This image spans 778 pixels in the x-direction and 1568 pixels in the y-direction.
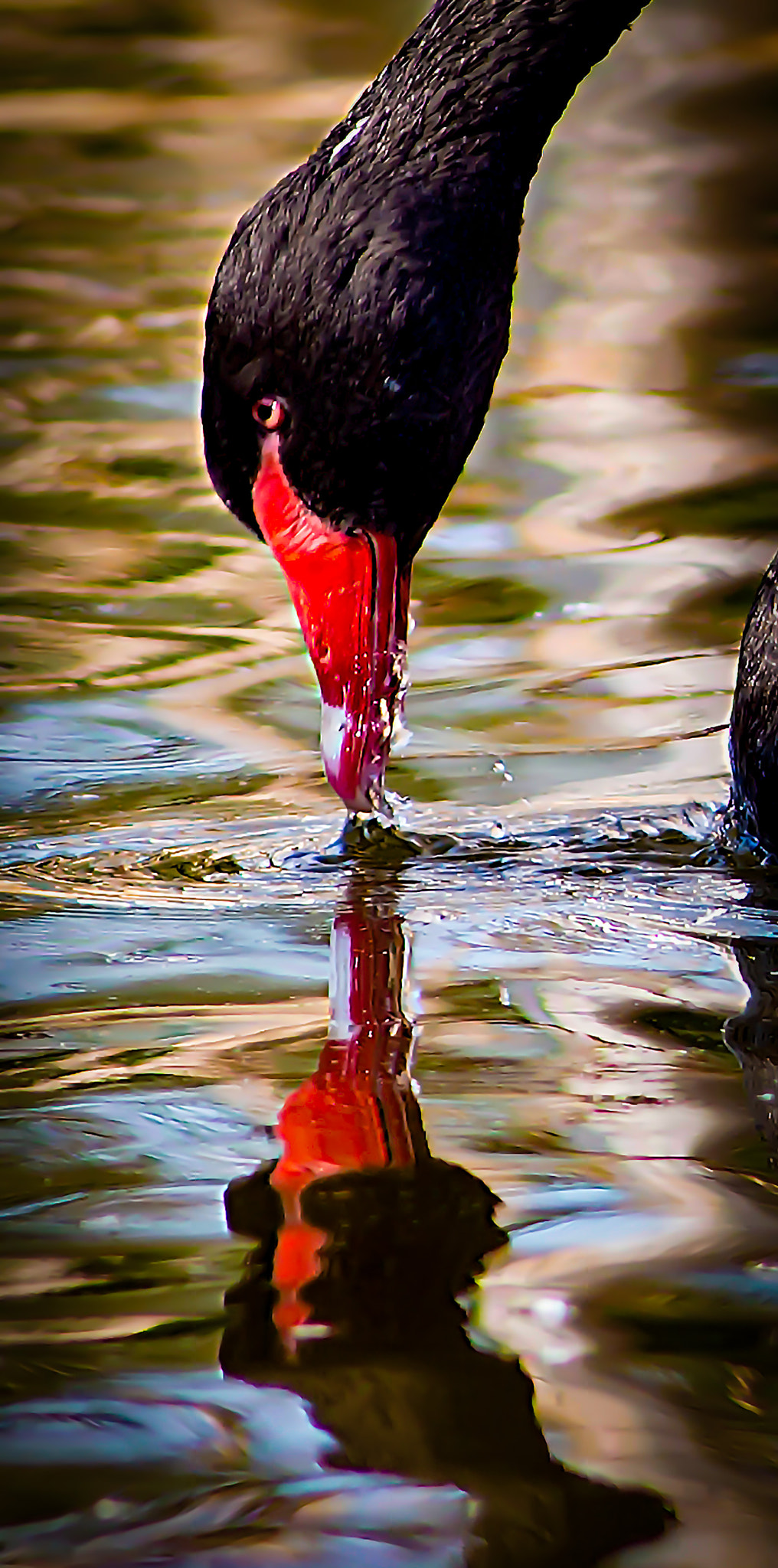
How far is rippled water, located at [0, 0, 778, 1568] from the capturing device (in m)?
1.43

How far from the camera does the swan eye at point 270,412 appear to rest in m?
3.21

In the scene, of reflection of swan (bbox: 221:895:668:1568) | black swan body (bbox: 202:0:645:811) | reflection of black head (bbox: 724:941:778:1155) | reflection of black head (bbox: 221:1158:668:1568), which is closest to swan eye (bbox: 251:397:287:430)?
black swan body (bbox: 202:0:645:811)

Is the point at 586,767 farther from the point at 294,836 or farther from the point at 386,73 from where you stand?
the point at 386,73

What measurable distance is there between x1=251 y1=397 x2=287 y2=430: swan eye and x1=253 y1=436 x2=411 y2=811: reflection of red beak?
92mm

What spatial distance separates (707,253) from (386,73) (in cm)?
506

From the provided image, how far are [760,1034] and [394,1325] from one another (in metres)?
→ 0.88

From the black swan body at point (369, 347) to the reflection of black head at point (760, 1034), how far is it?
826mm

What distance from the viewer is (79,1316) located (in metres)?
Result: 1.65

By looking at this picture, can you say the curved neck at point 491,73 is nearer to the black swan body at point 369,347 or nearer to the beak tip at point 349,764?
the black swan body at point 369,347

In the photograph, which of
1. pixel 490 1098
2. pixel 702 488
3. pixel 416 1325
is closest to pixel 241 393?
pixel 490 1098

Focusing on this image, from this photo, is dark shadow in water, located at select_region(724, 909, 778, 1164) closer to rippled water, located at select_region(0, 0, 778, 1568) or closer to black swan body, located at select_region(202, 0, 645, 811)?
rippled water, located at select_region(0, 0, 778, 1568)

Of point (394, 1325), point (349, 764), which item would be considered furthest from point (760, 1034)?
point (349, 764)

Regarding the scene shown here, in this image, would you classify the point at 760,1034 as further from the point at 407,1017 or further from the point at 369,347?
the point at 369,347

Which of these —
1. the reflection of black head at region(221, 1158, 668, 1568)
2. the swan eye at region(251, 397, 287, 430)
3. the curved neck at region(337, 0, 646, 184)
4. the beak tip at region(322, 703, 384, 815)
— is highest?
the curved neck at region(337, 0, 646, 184)
